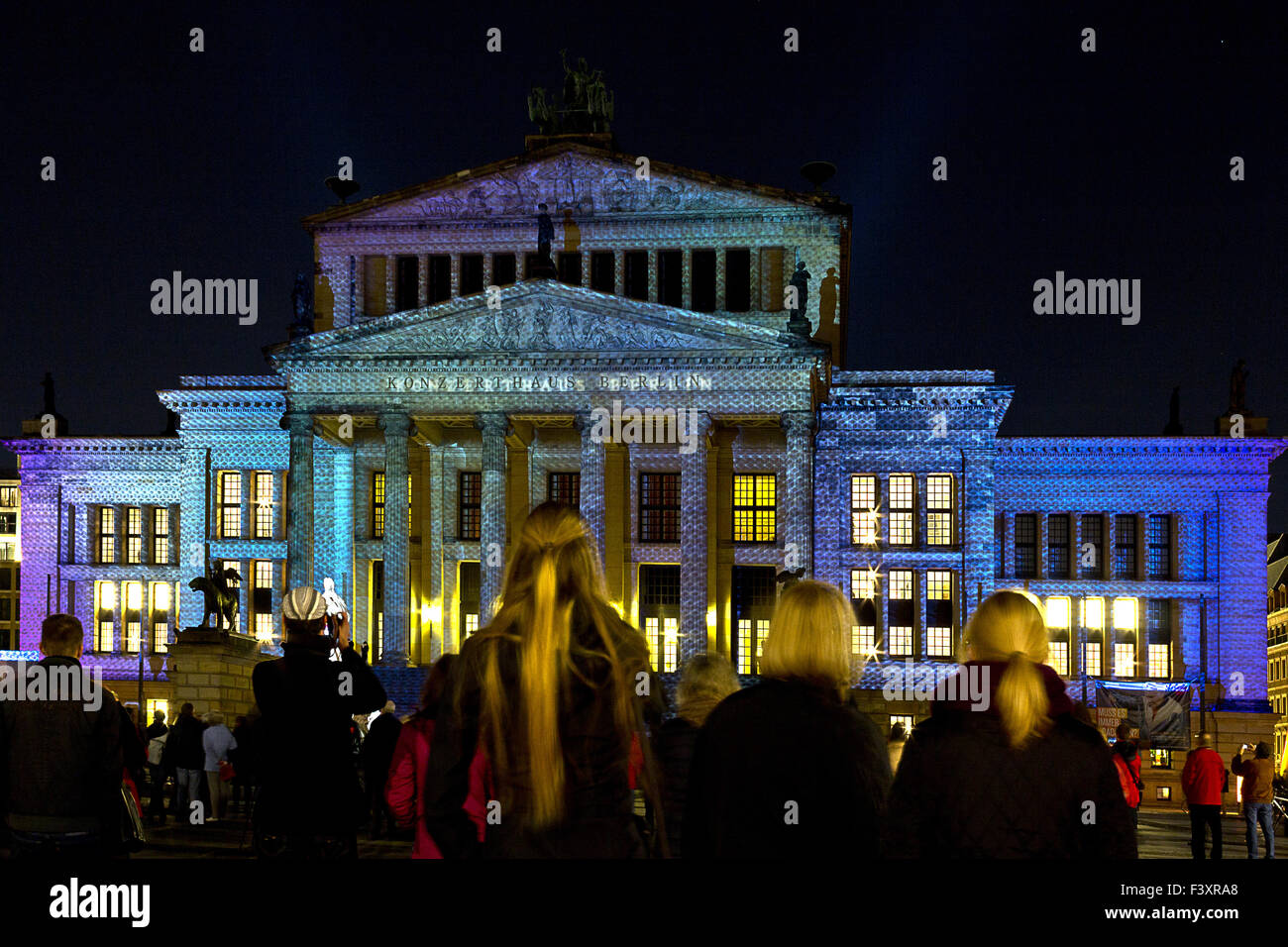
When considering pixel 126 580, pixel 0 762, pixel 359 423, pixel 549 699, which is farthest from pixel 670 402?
pixel 549 699

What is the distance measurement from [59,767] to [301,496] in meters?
33.0

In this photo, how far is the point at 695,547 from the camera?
39406 mm

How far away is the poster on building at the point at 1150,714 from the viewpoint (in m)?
→ 40.5

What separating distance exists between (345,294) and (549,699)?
44.0m

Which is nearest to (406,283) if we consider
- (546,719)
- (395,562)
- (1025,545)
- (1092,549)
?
(395,562)

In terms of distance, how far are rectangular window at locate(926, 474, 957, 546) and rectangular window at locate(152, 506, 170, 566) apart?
3032 cm

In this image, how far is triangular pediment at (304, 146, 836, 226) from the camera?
45.0 metres

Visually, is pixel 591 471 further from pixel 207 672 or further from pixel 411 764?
pixel 411 764

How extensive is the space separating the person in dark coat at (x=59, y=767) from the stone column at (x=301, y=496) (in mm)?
32089

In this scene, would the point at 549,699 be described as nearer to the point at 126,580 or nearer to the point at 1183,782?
the point at 1183,782

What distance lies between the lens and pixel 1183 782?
1877 centimetres

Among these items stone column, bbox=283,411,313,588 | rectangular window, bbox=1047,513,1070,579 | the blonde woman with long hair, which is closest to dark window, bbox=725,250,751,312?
rectangular window, bbox=1047,513,1070,579

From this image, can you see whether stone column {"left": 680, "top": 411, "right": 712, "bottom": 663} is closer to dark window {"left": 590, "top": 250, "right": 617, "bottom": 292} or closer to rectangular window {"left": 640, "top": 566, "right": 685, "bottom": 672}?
rectangular window {"left": 640, "top": 566, "right": 685, "bottom": 672}

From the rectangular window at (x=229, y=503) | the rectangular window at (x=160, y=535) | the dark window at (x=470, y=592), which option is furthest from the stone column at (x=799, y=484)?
the rectangular window at (x=160, y=535)
